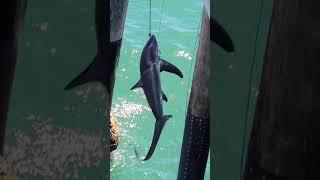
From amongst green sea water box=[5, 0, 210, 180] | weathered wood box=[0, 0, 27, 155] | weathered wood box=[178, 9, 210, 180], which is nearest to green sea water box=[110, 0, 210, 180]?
weathered wood box=[178, 9, 210, 180]

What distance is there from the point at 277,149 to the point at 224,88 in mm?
307

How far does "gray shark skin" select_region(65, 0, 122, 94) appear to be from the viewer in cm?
211

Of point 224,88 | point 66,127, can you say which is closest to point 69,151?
point 66,127

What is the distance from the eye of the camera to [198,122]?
3.68 m

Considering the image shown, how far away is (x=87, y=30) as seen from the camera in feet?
6.88

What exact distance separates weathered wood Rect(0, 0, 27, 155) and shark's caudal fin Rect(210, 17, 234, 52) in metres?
0.70

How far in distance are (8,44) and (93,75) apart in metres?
0.34

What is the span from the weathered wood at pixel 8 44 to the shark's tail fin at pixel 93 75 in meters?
0.22

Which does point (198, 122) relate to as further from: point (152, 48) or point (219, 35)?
point (219, 35)

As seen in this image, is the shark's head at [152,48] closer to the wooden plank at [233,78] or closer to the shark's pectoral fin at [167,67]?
the shark's pectoral fin at [167,67]

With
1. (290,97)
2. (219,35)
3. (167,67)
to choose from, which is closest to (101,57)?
(219,35)

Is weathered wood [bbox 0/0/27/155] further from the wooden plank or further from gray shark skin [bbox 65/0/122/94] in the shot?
the wooden plank

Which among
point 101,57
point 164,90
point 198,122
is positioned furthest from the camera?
point 164,90

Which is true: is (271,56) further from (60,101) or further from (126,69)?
(126,69)
